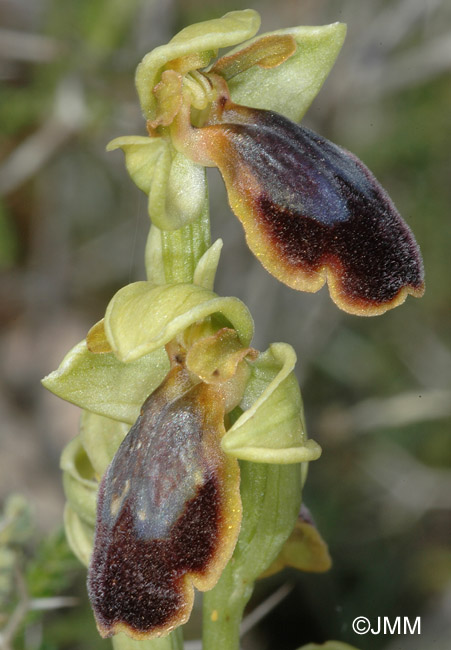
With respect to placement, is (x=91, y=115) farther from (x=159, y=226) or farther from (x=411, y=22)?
(x=159, y=226)

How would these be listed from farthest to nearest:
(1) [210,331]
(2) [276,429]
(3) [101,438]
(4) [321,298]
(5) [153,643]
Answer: (4) [321,298]
(3) [101,438]
(5) [153,643]
(1) [210,331]
(2) [276,429]

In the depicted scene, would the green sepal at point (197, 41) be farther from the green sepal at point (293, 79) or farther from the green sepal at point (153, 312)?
the green sepal at point (153, 312)

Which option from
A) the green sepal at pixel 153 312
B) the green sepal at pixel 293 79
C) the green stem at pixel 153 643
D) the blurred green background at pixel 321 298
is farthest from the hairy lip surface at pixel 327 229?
the blurred green background at pixel 321 298

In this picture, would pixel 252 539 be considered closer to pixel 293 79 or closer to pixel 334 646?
pixel 334 646

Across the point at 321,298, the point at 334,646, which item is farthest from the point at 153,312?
the point at 321,298

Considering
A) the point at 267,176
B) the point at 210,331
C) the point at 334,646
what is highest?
the point at 267,176
